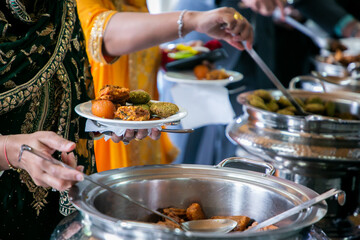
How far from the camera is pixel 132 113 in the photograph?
0.78m

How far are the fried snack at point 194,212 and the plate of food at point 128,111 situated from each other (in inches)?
5.8

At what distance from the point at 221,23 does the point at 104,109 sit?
486 millimetres

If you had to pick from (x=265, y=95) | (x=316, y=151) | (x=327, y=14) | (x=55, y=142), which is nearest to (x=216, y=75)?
(x=265, y=95)

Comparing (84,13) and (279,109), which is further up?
(84,13)

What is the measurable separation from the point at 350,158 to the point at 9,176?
2.32 ft

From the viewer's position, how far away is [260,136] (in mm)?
1109

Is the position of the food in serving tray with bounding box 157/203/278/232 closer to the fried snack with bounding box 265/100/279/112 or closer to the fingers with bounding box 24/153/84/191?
the fingers with bounding box 24/153/84/191

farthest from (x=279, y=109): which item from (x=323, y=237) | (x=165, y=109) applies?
(x=323, y=237)

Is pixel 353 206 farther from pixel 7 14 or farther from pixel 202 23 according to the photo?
pixel 7 14

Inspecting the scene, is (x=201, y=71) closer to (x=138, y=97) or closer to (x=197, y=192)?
(x=138, y=97)

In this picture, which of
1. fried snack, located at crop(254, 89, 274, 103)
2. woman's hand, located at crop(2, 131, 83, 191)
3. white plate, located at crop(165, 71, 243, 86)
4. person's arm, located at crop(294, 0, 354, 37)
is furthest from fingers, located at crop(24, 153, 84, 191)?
person's arm, located at crop(294, 0, 354, 37)

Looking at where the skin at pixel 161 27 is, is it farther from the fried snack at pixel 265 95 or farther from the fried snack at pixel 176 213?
the fried snack at pixel 176 213

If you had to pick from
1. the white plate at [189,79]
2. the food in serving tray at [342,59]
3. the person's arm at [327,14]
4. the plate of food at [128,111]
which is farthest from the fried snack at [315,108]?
the person's arm at [327,14]

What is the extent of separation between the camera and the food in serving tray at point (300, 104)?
129cm
